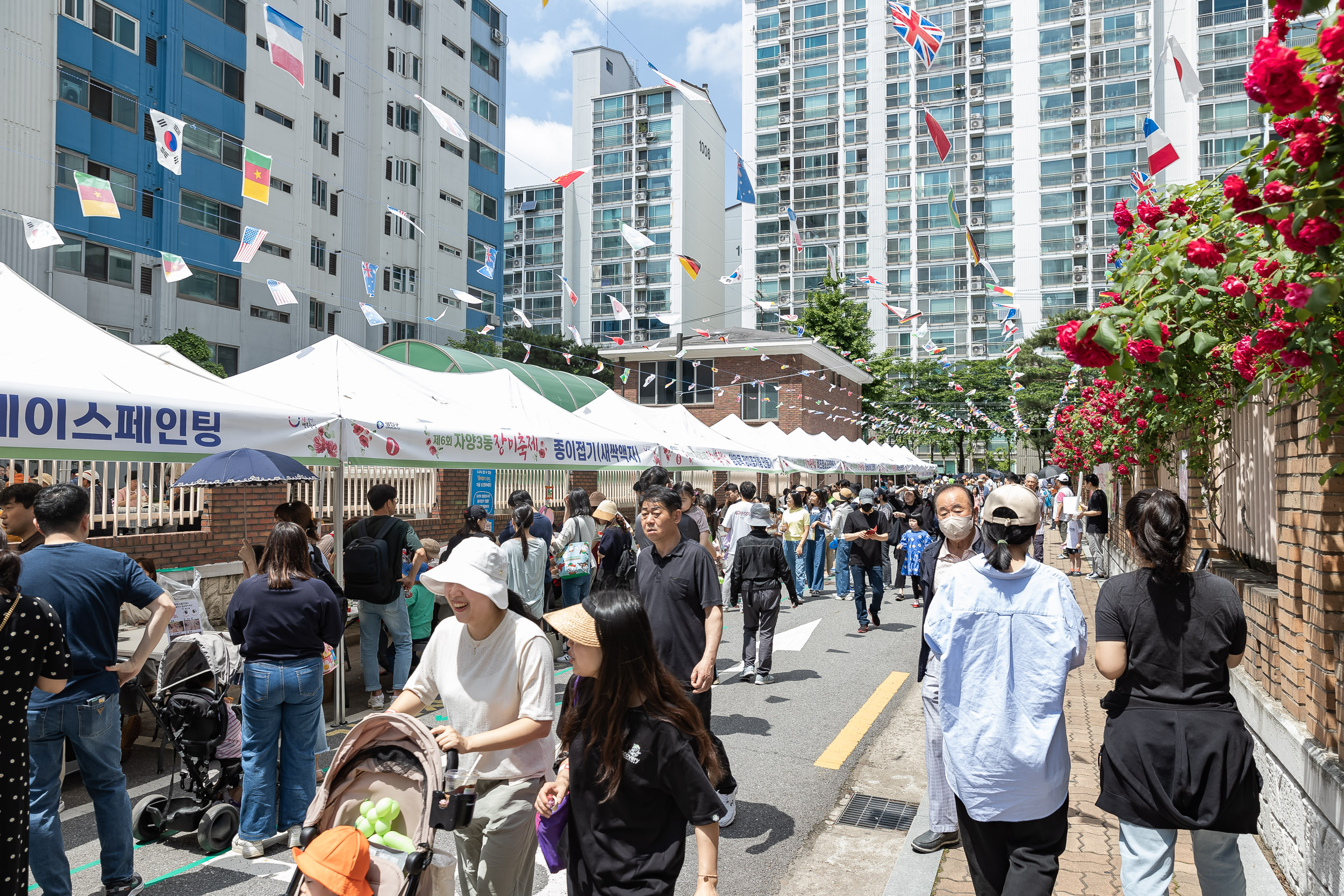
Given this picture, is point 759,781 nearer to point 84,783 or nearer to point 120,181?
point 84,783

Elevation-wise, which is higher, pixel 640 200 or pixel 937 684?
pixel 640 200

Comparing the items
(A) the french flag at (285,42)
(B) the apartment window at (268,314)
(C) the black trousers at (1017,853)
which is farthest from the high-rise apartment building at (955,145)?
(C) the black trousers at (1017,853)

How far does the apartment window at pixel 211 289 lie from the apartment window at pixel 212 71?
578 cm

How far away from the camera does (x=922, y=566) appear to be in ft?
18.1

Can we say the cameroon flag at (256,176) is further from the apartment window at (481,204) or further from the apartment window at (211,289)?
the apartment window at (481,204)

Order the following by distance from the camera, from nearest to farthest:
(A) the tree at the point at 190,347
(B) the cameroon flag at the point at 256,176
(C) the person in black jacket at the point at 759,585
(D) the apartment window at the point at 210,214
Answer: (C) the person in black jacket at the point at 759,585, (B) the cameroon flag at the point at 256,176, (A) the tree at the point at 190,347, (D) the apartment window at the point at 210,214

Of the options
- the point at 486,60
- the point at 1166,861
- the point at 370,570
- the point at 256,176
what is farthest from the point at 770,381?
the point at 1166,861

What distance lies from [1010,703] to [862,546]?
27.9 feet

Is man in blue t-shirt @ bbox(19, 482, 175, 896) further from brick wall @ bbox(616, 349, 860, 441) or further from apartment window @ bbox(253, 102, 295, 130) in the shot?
brick wall @ bbox(616, 349, 860, 441)

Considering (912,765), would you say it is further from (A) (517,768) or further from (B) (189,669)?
(B) (189,669)

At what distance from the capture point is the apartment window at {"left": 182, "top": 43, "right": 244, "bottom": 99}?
26.7 metres

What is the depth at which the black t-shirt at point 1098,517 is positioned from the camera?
1585 centimetres

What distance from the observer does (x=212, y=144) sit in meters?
27.5

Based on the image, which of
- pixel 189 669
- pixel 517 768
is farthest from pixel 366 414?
pixel 517 768
